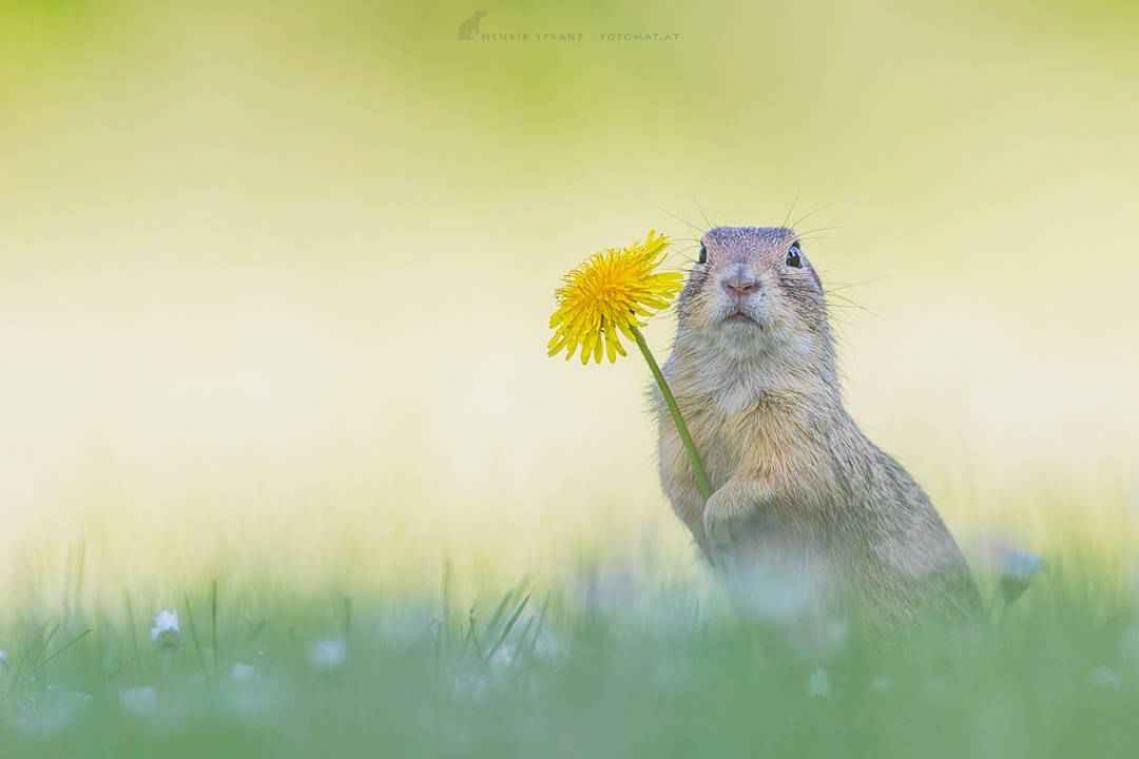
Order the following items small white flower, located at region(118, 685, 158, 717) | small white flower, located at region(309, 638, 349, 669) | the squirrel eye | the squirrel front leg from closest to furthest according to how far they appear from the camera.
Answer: small white flower, located at region(118, 685, 158, 717) → small white flower, located at region(309, 638, 349, 669) → the squirrel front leg → the squirrel eye

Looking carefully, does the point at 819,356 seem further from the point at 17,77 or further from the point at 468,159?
the point at 17,77

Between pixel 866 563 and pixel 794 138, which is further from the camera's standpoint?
pixel 794 138

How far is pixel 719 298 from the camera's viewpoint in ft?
18.3

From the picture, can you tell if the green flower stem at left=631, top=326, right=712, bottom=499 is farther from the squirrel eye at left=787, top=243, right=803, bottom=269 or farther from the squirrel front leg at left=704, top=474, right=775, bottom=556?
the squirrel eye at left=787, top=243, right=803, bottom=269

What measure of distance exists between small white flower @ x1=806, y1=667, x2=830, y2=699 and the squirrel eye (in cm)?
181

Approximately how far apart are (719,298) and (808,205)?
573 cm

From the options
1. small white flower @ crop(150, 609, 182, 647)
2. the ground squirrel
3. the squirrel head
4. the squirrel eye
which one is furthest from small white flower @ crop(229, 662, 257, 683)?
the squirrel eye

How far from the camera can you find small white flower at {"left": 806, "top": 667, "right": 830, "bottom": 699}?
13.5ft

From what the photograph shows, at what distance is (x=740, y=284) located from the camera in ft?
18.2

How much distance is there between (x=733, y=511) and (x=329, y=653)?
1.21m

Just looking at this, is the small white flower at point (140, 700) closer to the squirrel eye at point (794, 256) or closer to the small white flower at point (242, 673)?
the small white flower at point (242, 673)

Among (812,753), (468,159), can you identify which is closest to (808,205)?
(468,159)

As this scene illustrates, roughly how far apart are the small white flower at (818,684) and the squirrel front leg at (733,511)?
1.15 metres

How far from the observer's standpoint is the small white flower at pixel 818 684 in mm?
4113
